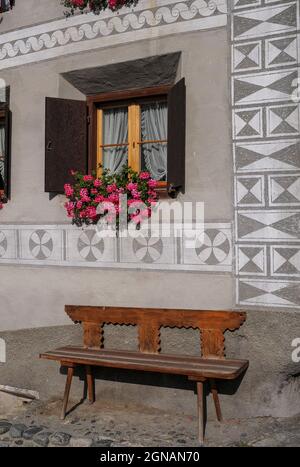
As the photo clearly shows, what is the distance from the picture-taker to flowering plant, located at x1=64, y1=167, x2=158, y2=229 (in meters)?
5.35

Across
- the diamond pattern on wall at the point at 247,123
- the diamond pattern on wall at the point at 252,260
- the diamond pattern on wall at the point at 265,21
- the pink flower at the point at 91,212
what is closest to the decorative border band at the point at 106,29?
the diamond pattern on wall at the point at 265,21

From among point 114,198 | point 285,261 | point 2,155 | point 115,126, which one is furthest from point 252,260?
point 2,155

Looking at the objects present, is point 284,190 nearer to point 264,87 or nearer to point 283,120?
point 283,120

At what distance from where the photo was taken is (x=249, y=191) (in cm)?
486

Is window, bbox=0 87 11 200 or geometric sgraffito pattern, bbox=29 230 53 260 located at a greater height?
window, bbox=0 87 11 200

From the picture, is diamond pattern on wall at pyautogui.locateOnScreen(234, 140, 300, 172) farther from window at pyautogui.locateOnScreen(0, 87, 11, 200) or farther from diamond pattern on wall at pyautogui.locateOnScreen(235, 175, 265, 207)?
window at pyautogui.locateOnScreen(0, 87, 11, 200)

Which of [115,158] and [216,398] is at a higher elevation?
[115,158]

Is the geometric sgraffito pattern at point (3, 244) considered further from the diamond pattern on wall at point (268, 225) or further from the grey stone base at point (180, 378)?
the diamond pattern on wall at point (268, 225)

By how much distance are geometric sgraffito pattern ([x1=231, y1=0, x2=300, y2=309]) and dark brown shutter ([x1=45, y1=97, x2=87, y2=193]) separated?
182 cm

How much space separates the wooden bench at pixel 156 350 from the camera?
444cm

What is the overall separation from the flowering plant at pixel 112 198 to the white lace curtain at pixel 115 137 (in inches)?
11.9

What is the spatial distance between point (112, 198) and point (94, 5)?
216cm

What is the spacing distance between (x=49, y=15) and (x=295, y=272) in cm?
399

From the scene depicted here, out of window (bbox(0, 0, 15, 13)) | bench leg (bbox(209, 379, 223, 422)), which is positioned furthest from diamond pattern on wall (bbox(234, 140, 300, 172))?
window (bbox(0, 0, 15, 13))
